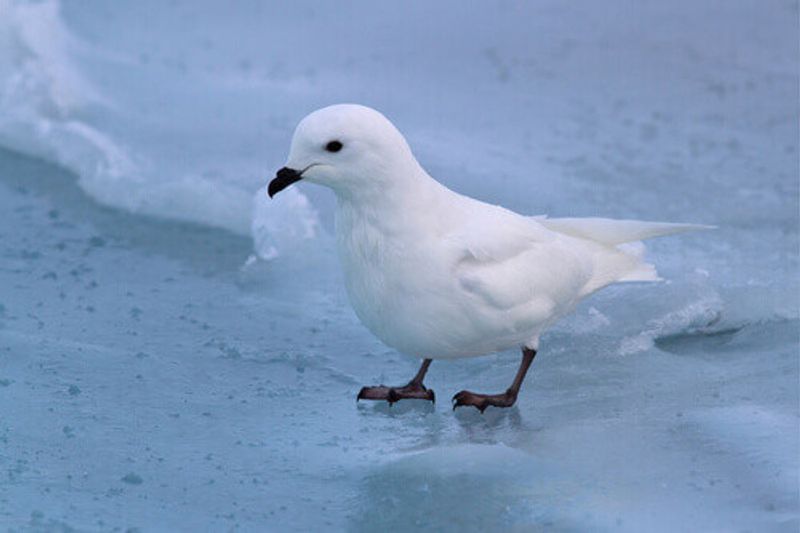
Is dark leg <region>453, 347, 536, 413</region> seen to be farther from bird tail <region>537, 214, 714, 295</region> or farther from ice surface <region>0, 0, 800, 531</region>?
bird tail <region>537, 214, 714, 295</region>

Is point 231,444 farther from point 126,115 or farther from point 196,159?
point 126,115

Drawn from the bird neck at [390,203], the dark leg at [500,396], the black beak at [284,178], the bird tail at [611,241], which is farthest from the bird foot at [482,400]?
the black beak at [284,178]

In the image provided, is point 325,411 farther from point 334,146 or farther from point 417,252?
point 334,146

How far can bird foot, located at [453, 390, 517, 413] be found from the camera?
375 centimetres

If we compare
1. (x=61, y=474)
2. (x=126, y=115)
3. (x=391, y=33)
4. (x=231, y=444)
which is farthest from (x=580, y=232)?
(x=391, y=33)

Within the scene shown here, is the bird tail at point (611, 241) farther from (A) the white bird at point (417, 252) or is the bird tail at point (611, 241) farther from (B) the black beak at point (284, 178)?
(B) the black beak at point (284, 178)

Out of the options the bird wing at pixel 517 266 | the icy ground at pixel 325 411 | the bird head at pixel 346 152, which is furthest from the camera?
the bird wing at pixel 517 266

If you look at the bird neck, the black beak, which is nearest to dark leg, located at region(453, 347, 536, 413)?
the bird neck

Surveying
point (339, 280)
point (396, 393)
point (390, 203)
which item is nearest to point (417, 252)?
point (390, 203)

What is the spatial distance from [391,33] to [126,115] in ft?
4.51

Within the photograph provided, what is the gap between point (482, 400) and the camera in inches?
148

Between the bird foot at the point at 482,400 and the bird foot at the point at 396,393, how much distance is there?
85mm

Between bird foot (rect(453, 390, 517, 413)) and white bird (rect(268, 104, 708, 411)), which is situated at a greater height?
white bird (rect(268, 104, 708, 411))

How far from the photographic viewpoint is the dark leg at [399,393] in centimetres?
381
